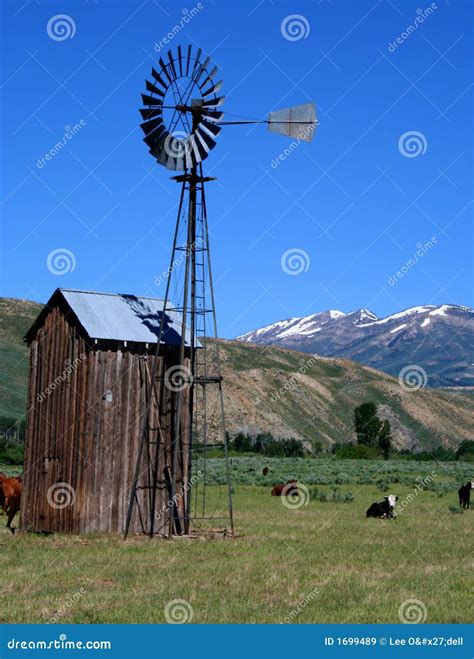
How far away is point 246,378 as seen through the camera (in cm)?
15412

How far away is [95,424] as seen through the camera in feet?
80.5

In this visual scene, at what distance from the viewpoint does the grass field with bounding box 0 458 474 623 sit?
14539mm

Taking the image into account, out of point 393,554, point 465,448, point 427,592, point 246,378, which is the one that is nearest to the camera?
point 427,592

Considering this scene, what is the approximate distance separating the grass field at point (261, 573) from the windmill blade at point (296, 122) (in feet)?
31.6

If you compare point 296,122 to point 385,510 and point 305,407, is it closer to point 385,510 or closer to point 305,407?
point 385,510

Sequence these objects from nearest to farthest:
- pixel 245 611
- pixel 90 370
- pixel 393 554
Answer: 1. pixel 245 611
2. pixel 393 554
3. pixel 90 370

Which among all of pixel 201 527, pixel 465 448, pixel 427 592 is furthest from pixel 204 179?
pixel 465 448

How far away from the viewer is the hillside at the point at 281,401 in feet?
435

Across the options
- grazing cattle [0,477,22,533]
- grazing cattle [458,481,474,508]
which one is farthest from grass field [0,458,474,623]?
grazing cattle [458,481,474,508]

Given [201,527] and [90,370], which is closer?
[90,370]

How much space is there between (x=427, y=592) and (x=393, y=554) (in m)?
4.60

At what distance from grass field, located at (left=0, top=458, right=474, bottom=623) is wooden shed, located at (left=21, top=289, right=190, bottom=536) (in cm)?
96

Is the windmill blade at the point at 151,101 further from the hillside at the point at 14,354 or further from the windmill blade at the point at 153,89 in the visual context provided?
the hillside at the point at 14,354

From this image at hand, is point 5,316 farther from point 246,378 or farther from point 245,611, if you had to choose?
point 245,611
